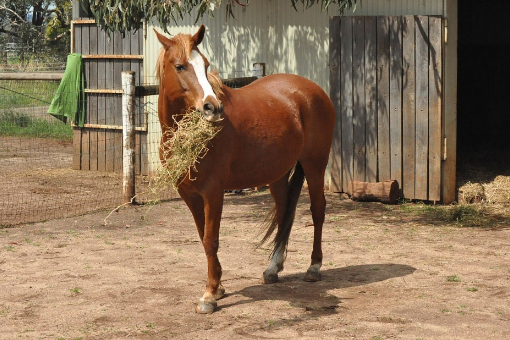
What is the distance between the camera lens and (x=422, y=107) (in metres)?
9.38

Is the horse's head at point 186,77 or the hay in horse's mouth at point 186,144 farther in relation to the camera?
the hay in horse's mouth at point 186,144

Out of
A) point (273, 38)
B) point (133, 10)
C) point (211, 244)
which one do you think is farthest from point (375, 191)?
point (211, 244)

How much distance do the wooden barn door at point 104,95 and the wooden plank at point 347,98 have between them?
321cm

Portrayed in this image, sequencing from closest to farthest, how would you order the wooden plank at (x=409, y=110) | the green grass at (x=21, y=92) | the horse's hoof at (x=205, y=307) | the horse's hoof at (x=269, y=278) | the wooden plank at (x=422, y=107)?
the horse's hoof at (x=205, y=307)
the horse's hoof at (x=269, y=278)
the wooden plank at (x=422, y=107)
the wooden plank at (x=409, y=110)
the green grass at (x=21, y=92)

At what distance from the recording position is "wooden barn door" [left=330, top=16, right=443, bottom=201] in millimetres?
9312

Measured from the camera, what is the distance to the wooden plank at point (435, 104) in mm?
9188

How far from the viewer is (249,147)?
19.2 ft

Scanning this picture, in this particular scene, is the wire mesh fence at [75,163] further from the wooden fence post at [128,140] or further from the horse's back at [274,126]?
the horse's back at [274,126]

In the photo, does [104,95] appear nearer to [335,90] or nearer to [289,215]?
[335,90]

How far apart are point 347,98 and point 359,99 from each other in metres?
0.17

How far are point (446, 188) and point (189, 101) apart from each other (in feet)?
16.4

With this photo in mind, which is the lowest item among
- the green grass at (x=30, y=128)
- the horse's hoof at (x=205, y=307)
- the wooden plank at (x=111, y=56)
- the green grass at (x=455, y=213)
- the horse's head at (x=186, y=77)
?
the horse's hoof at (x=205, y=307)

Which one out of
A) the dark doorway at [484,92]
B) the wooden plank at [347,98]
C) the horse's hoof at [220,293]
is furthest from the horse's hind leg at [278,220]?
the dark doorway at [484,92]

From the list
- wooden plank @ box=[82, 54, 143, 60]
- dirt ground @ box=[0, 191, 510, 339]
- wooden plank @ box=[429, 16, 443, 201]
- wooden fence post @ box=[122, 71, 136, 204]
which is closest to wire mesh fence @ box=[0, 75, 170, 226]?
wooden fence post @ box=[122, 71, 136, 204]
